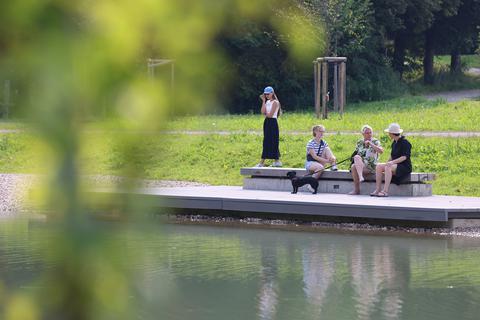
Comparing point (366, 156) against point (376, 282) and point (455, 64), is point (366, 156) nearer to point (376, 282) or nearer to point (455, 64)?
point (376, 282)

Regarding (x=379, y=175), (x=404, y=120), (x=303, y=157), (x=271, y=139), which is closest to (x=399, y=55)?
(x=404, y=120)

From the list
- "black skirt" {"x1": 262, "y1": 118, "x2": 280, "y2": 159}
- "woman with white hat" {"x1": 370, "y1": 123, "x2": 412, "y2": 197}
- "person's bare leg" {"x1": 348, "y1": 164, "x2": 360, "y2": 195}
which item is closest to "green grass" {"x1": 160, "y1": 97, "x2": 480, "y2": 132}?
"black skirt" {"x1": 262, "y1": 118, "x2": 280, "y2": 159}

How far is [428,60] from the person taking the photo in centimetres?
4981

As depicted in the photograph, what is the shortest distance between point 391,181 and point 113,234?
14.8m

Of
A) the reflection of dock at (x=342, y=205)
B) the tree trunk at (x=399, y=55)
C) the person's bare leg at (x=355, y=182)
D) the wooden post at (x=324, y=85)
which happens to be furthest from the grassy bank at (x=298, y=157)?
the tree trunk at (x=399, y=55)

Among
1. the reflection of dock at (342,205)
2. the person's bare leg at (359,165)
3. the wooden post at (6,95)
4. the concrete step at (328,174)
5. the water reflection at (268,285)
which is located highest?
the wooden post at (6,95)

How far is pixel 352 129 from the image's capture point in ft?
78.6

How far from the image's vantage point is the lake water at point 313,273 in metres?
9.61

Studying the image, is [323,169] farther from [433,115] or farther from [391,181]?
[433,115]

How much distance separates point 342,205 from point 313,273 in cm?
309

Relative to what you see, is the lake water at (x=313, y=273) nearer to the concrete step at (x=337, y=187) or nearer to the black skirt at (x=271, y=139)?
the concrete step at (x=337, y=187)

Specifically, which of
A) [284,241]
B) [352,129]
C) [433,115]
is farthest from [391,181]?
[433,115]

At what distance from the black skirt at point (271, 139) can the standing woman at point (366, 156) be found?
110 inches

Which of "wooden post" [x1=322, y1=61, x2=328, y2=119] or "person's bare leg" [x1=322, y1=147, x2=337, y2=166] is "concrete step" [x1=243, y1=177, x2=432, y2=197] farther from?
"wooden post" [x1=322, y1=61, x2=328, y2=119]
